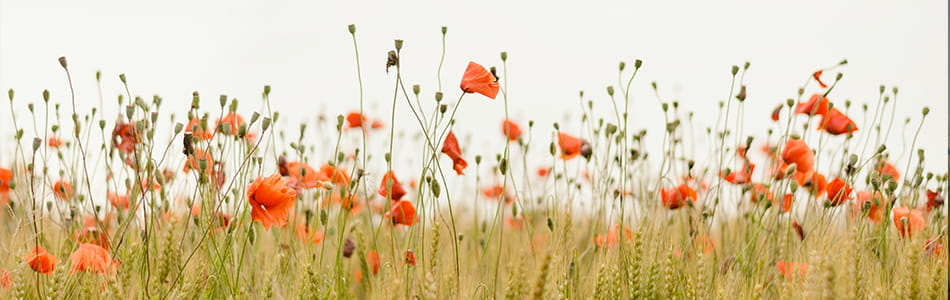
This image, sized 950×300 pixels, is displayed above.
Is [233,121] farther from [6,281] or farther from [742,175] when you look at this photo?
[742,175]

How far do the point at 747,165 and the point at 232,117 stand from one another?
1.75 meters

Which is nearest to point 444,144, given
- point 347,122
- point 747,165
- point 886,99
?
point 347,122

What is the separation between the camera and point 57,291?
248 centimetres

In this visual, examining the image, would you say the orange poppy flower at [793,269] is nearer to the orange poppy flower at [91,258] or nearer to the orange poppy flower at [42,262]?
Result: the orange poppy flower at [91,258]

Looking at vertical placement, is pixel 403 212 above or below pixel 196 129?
below

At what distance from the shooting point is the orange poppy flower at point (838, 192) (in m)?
3.06

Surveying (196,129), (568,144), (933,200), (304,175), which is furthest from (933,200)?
(196,129)

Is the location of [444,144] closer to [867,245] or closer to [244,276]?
[244,276]

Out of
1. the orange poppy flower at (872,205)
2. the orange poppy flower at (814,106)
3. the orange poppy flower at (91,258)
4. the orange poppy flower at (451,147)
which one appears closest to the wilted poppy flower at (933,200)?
the orange poppy flower at (872,205)

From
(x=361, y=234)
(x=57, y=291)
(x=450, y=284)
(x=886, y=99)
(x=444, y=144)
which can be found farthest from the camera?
(x=886, y=99)

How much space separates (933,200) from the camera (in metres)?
3.43

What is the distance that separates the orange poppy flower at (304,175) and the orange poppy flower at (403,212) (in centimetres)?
24

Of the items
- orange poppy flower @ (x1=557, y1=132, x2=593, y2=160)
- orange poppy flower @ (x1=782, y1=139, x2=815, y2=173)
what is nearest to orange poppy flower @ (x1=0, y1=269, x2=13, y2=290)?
orange poppy flower @ (x1=557, y1=132, x2=593, y2=160)

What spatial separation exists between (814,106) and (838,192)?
340 mm
